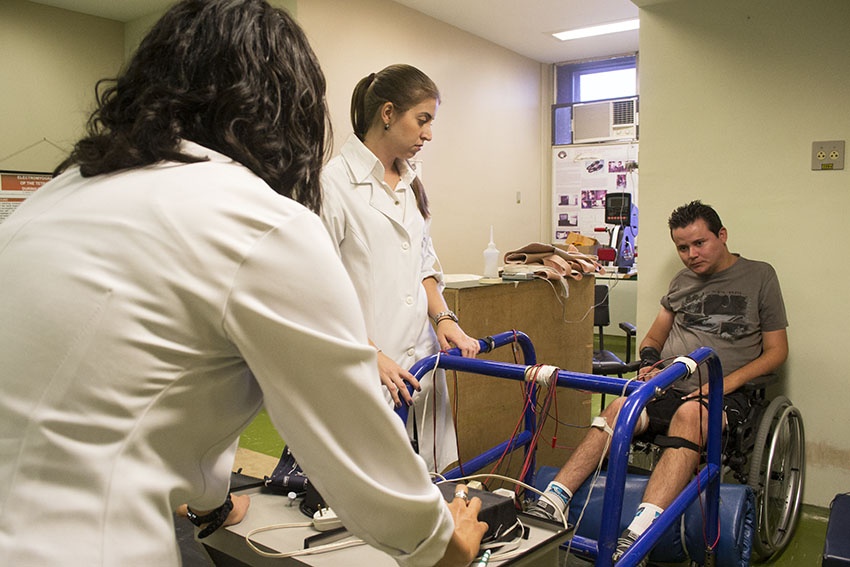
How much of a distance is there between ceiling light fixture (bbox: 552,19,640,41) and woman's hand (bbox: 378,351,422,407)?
486 cm

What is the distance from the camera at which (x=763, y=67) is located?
2918 millimetres

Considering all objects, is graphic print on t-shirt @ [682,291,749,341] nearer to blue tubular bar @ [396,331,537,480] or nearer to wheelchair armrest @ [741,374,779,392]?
wheelchair armrest @ [741,374,779,392]

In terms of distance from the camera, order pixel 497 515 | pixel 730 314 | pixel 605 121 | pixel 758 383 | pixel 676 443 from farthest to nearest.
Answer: pixel 605 121 < pixel 730 314 < pixel 758 383 < pixel 676 443 < pixel 497 515

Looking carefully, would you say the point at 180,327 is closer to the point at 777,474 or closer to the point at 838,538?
the point at 838,538

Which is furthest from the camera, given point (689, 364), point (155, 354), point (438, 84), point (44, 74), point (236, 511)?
point (438, 84)

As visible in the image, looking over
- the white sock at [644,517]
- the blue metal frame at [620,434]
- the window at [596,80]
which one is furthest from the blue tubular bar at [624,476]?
the window at [596,80]

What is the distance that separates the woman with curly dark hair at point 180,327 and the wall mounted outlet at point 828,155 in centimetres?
263

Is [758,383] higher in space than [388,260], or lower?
lower

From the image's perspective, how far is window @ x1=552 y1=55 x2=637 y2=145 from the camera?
6820mm

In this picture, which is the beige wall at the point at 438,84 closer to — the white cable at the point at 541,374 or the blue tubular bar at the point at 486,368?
the blue tubular bar at the point at 486,368

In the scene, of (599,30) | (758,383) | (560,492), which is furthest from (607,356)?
(599,30)

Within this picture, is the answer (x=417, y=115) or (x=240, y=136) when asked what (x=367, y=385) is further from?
(x=417, y=115)

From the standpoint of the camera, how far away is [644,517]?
1.82 meters

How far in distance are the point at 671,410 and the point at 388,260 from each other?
3.88 ft
